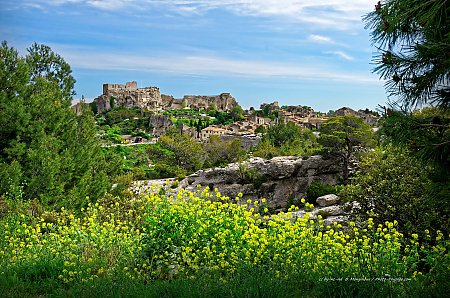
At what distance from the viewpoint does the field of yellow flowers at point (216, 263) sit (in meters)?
3.93

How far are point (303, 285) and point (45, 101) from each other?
12474mm

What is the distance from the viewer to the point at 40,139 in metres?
13.5

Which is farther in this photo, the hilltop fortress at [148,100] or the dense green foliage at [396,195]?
the hilltop fortress at [148,100]

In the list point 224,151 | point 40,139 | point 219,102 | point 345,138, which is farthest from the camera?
point 219,102

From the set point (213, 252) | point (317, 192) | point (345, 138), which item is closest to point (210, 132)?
point (345, 138)

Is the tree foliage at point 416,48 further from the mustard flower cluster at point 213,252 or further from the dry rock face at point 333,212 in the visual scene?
the dry rock face at point 333,212

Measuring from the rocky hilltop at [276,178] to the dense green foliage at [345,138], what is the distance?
→ 67cm

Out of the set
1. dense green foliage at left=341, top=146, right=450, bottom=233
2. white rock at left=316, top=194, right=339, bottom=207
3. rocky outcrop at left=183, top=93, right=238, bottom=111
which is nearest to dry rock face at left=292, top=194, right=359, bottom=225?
white rock at left=316, top=194, right=339, bottom=207

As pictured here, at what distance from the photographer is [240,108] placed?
10250 cm

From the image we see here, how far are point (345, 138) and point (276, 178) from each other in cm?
500

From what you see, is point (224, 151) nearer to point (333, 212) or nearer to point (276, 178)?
point (276, 178)

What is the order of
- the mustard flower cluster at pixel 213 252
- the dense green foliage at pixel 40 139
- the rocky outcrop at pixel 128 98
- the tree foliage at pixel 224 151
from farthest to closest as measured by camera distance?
the rocky outcrop at pixel 128 98, the tree foliage at pixel 224 151, the dense green foliage at pixel 40 139, the mustard flower cluster at pixel 213 252

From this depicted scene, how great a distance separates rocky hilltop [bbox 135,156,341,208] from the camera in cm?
2584

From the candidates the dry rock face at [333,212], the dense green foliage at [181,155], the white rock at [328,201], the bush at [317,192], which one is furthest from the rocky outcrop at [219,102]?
the dry rock face at [333,212]
